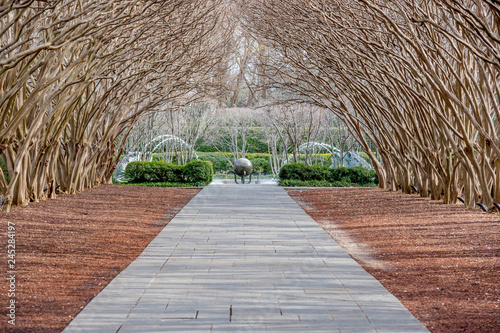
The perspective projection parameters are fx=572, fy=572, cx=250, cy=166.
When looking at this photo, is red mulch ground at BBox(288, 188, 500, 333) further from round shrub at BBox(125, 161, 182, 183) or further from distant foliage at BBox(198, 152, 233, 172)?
distant foliage at BBox(198, 152, 233, 172)

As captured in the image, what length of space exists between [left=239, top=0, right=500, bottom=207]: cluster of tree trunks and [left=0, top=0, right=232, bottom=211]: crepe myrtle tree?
320 cm

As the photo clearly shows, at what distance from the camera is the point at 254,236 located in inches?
372

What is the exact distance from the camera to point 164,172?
78.4 ft

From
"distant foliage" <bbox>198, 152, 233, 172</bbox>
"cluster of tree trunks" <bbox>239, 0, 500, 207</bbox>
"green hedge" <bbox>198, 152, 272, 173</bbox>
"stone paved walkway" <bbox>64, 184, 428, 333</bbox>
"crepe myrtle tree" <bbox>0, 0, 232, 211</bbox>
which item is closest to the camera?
"stone paved walkway" <bbox>64, 184, 428, 333</bbox>

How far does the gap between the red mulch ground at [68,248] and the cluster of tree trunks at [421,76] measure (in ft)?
18.8

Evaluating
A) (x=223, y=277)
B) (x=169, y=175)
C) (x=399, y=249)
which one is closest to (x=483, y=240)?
(x=399, y=249)

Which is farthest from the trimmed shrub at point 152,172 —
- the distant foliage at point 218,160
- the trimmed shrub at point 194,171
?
the distant foliage at point 218,160

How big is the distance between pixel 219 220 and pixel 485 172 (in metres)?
5.69

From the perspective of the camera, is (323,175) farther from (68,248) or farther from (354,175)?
(68,248)

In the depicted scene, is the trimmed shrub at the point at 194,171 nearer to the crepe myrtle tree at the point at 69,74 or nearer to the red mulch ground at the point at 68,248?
the crepe myrtle tree at the point at 69,74

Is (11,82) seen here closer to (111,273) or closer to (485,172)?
(111,273)

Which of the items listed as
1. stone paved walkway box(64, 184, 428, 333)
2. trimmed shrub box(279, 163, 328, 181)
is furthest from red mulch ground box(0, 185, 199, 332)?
trimmed shrub box(279, 163, 328, 181)

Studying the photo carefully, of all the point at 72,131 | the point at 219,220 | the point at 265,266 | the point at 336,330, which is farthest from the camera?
the point at 72,131

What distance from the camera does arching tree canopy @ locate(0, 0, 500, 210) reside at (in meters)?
10.6
